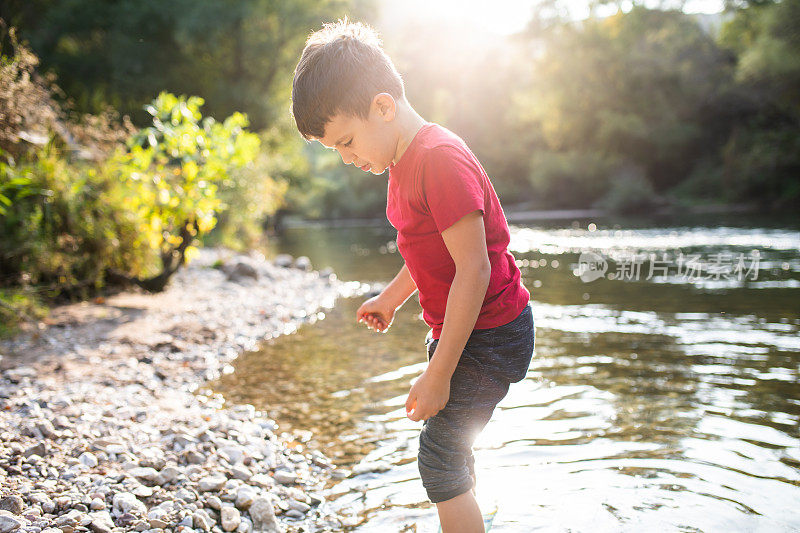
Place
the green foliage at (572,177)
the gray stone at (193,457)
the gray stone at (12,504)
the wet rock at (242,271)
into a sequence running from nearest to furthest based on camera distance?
the gray stone at (12,504)
the gray stone at (193,457)
the wet rock at (242,271)
the green foliage at (572,177)

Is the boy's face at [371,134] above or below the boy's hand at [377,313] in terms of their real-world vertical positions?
above

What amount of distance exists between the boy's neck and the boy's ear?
0.12 feet

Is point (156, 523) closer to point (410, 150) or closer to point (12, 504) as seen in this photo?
point (12, 504)

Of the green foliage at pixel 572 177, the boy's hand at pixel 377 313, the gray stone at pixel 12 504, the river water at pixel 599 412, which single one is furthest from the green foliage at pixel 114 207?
the green foliage at pixel 572 177

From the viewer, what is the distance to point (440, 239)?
1.90 m

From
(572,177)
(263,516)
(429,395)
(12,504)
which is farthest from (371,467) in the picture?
(572,177)

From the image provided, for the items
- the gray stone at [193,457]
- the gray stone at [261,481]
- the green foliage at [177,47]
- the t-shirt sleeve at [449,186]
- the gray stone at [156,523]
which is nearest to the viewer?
the t-shirt sleeve at [449,186]

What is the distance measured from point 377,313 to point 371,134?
2.69 feet

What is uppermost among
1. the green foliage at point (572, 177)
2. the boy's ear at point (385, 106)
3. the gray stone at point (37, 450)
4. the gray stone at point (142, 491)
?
the green foliage at point (572, 177)

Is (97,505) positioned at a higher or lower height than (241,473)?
lower

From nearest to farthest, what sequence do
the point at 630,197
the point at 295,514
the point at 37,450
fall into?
the point at 295,514 → the point at 37,450 → the point at 630,197

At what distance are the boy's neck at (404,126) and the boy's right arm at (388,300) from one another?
1.96 ft

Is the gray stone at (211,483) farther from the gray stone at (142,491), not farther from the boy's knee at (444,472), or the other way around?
the boy's knee at (444,472)

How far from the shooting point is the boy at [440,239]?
177 cm
